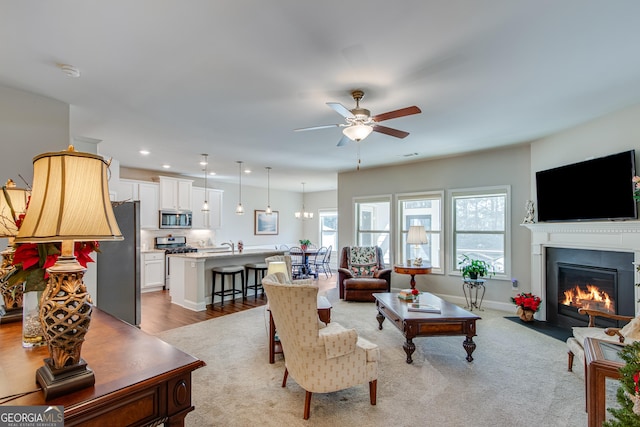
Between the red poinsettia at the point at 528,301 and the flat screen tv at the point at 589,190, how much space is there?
1126 millimetres

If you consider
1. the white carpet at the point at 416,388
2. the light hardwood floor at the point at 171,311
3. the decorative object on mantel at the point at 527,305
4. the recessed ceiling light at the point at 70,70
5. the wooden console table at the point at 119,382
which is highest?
the recessed ceiling light at the point at 70,70

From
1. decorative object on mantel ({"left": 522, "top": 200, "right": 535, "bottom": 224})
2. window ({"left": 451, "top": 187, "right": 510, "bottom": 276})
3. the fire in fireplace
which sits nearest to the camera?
the fire in fireplace

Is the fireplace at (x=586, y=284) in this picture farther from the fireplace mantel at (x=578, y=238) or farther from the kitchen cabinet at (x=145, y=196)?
the kitchen cabinet at (x=145, y=196)

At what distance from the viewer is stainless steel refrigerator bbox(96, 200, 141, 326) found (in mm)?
3766

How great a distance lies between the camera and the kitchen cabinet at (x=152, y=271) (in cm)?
665

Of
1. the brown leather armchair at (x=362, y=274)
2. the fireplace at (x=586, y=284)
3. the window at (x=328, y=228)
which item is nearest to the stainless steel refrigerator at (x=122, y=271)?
the brown leather armchair at (x=362, y=274)

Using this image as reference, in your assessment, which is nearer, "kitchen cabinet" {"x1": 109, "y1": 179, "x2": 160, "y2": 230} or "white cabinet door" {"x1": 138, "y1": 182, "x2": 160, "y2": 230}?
"kitchen cabinet" {"x1": 109, "y1": 179, "x2": 160, "y2": 230}

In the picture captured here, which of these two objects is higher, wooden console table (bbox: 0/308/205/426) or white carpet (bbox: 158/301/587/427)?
wooden console table (bbox: 0/308/205/426)

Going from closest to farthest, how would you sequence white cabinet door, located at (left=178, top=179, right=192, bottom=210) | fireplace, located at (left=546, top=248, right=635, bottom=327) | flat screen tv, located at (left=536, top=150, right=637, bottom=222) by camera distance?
flat screen tv, located at (left=536, top=150, right=637, bottom=222) → fireplace, located at (left=546, top=248, right=635, bottom=327) → white cabinet door, located at (left=178, top=179, right=192, bottom=210)

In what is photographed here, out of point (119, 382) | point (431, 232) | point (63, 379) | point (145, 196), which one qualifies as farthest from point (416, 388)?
point (145, 196)

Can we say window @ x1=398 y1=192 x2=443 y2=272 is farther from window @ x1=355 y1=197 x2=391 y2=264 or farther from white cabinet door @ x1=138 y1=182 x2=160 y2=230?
white cabinet door @ x1=138 y1=182 x2=160 y2=230

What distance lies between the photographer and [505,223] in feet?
17.3

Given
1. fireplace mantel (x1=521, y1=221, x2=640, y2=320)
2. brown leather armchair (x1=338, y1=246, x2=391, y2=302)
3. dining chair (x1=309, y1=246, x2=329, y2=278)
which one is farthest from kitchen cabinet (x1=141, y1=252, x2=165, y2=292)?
fireplace mantel (x1=521, y1=221, x2=640, y2=320)

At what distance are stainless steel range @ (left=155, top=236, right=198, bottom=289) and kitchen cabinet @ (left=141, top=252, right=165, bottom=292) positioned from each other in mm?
98
